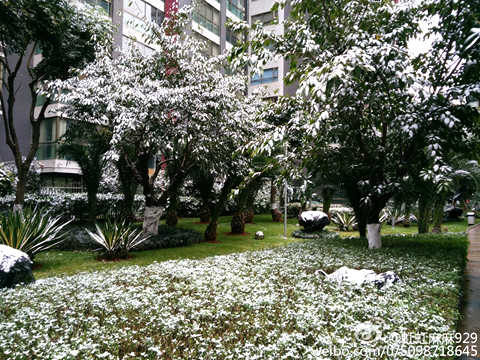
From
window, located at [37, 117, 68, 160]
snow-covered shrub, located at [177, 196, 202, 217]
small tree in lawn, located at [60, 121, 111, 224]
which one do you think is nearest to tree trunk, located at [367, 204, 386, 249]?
small tree in lawn, located at [60, 121, 111, 224]

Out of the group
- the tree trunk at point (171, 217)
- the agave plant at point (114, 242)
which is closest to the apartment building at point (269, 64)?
the tree trunk at point (171, 217)

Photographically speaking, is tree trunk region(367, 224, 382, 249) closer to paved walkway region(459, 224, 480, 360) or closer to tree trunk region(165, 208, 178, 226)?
paved walkway region(459, 224, 480, 360)

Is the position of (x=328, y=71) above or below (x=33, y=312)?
above

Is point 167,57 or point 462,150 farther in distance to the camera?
point 167,57

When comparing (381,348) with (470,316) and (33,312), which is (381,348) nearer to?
(470,316)

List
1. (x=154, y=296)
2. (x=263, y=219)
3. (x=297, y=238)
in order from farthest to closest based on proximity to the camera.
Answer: (x=263, y=219)
(x=297, y=238)
(x=154, y=296)

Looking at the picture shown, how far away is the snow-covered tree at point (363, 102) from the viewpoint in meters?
6.82

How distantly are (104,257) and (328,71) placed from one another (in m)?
8.08

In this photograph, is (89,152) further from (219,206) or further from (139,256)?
(139,256)

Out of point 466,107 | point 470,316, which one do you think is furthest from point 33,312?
point 466,107

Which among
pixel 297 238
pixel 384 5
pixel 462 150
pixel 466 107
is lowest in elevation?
pixel 297 238

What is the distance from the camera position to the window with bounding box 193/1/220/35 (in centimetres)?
3106

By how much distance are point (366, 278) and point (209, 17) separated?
32063 mm

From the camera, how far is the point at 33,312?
4336mm
